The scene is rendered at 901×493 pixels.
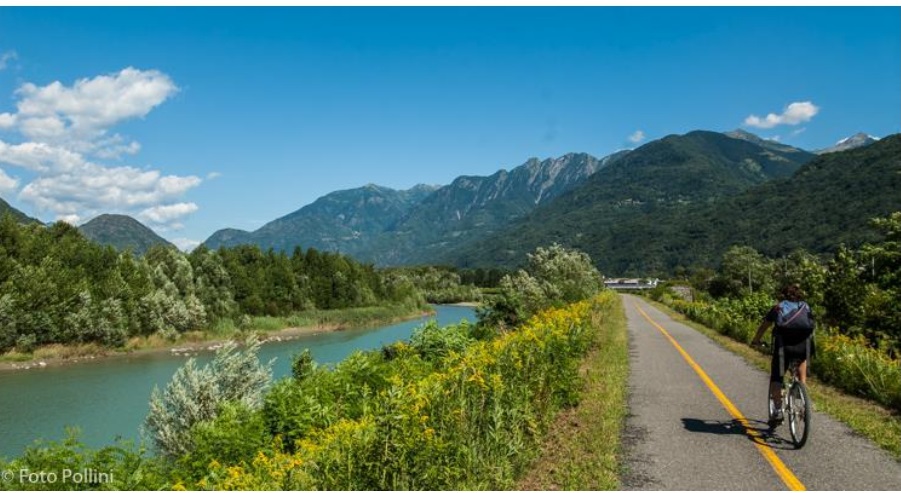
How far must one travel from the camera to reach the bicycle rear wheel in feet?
25.9

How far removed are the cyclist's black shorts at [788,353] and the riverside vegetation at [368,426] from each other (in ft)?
11.3

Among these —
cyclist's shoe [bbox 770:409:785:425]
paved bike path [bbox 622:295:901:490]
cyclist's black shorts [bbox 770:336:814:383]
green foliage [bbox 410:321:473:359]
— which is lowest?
paved bike path [bbox 622:295:901:490]

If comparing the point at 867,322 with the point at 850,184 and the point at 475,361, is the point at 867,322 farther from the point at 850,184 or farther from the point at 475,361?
the point at 850,184

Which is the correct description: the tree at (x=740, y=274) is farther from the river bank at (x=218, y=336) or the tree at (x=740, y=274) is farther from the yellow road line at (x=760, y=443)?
the yellow road line at (x=760, y=443)

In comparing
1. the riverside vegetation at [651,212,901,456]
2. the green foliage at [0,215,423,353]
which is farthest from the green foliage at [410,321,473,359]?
the green foliage at [0,215,423,353]

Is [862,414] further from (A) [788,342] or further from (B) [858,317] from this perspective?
(B) [858,317]

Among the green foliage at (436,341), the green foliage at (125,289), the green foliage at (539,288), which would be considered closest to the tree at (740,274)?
the green foliage at (539,288)

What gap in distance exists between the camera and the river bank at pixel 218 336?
136 feet

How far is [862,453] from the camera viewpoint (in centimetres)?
770

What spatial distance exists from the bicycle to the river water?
9.46 metres

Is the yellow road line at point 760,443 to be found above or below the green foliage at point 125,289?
below

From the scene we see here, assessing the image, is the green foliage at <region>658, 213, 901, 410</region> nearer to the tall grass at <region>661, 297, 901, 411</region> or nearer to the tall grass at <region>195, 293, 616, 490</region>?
the tall grass at <region>661, 297, 901, 411</region>

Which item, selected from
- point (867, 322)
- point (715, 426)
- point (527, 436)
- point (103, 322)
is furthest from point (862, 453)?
point (103, 322)

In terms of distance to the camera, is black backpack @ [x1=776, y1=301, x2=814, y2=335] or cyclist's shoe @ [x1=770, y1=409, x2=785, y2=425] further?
cyclist's shoe @ [x1=770, y1=409, x2=785, y2=425]
